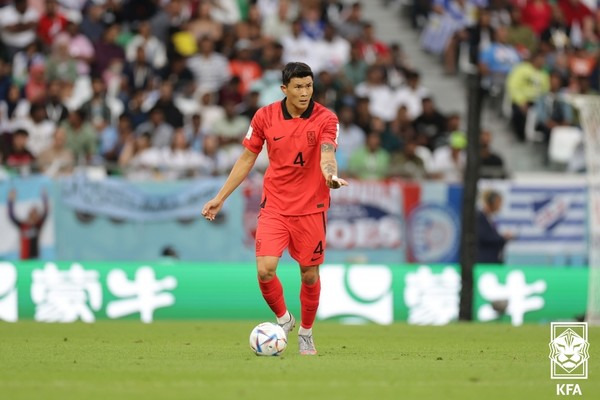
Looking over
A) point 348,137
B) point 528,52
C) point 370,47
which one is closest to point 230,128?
point 348,137

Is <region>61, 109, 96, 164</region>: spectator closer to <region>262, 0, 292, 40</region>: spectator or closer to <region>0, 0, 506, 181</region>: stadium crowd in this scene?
<region>0, 0, 506, 181</region>: stadium crowd

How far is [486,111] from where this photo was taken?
88.2ft

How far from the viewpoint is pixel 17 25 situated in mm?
24531

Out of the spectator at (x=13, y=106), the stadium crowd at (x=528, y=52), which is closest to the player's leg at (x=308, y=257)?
the spectator at (x=13, y=106)

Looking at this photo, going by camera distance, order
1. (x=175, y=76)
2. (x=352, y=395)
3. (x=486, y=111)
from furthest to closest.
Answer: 1. (x=486, y=111)
2. (x=175, y=76)
3. (x=352, y=395)

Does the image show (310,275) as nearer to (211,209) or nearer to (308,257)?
(308,257)

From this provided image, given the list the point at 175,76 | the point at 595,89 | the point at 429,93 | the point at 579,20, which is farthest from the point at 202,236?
the point at 579,20

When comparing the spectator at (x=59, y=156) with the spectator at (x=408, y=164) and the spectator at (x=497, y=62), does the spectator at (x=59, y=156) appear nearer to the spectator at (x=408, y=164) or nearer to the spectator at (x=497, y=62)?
the spectator at (x=408, y=164)

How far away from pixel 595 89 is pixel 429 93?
3.80 metres

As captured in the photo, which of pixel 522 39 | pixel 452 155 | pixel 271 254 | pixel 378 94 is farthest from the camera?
pixel 522 39

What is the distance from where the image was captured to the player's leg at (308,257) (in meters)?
12.3

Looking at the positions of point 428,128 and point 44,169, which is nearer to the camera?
point 44,169

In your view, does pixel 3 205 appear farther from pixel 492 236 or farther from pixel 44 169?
pixel 492 236

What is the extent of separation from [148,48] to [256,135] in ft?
41.7
